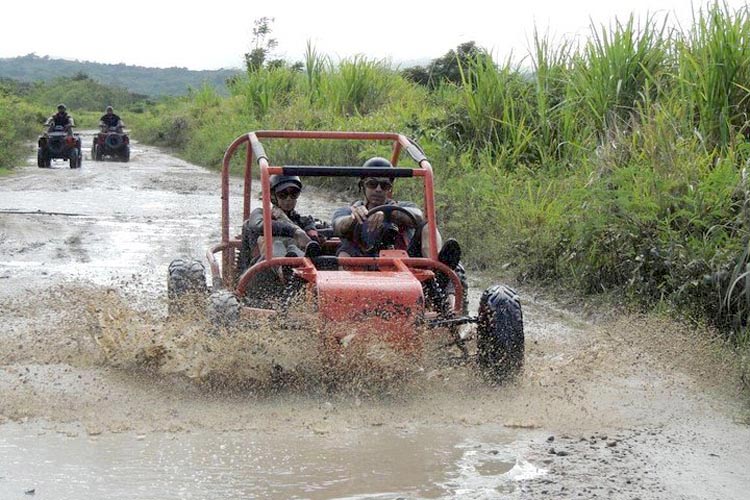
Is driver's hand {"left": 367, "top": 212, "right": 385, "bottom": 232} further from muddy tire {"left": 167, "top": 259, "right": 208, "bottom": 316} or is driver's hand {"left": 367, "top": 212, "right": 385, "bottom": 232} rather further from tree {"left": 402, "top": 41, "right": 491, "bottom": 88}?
tree {"left": 402, "top": 41, "right": 491, "bottom": 88}

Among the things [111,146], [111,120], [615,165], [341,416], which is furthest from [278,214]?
[111,120]

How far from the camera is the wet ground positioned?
4461 mm

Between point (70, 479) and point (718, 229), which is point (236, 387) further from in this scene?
point (718, 229)

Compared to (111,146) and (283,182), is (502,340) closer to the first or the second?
(283,182)

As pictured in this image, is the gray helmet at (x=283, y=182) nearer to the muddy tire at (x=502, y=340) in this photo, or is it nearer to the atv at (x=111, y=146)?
the muddy tire at (x=502, y=340)

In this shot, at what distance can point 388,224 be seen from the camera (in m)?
6.35

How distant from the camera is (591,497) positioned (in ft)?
14.0

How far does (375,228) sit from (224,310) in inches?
42.9

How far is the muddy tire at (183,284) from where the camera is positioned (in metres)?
6.55

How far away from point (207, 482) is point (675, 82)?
6.55 meters

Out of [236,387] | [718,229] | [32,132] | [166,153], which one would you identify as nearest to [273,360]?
[236,387]

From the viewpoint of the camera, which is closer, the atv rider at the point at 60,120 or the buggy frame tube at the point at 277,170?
the buggy frame tube at the point at 277,170

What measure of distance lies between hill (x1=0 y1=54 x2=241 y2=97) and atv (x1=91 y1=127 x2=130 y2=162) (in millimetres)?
72704

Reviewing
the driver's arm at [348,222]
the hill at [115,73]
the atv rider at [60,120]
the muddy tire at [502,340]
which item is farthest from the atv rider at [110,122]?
the hill at [115,73]
